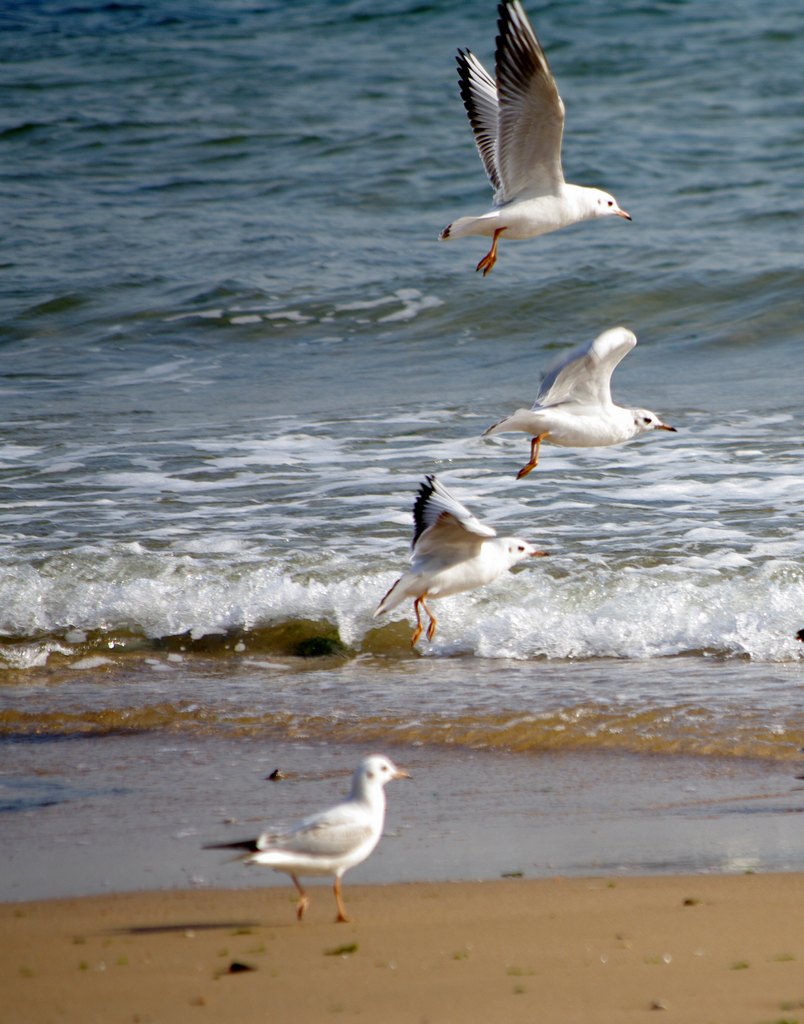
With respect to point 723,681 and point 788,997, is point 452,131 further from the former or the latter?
point 788,997

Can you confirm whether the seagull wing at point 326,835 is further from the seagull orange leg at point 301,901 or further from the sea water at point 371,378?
the sea water at point 371,378

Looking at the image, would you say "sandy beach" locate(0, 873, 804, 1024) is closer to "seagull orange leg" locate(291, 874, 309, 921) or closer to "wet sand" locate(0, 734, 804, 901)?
"seagull orange leg" locate(291, 874, 309, 921)

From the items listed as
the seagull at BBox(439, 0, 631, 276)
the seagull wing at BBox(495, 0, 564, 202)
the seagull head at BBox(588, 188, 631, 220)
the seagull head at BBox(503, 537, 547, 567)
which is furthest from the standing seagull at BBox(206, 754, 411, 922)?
the seagull head at BBox(588, 188, 631, 220)

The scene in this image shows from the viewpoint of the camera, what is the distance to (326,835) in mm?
3914

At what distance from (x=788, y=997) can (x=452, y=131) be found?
16073 millimetres

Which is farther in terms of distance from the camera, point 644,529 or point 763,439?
point 763,439

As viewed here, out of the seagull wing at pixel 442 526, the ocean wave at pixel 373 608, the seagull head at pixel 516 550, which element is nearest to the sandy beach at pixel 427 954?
the seagull wing at pixel 442 526

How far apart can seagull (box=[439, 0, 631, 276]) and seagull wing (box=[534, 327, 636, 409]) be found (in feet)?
2.21

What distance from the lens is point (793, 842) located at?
4.44 m

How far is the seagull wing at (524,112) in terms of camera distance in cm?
663

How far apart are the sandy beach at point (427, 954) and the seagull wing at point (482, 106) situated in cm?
426

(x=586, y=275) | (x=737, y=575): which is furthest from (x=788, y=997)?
(x=586, y=275)

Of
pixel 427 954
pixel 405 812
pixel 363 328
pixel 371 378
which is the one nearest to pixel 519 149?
pixel 405 812

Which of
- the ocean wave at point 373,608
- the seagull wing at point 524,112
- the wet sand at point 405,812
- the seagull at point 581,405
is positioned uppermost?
the seagull wing at point 524,112
